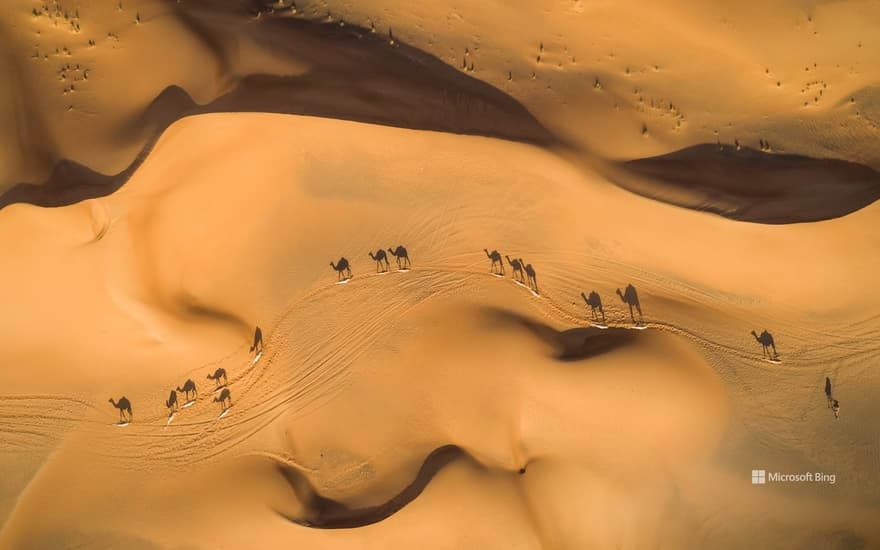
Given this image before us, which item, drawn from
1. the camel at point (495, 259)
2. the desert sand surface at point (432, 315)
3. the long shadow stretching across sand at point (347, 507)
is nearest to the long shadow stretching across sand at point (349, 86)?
the desert sand surface at point (432, 315)

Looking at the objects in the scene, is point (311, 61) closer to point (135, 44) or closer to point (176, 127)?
point (176, 127)

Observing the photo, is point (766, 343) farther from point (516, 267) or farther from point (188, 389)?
point (188, 389)

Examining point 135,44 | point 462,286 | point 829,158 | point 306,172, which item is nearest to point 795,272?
point 829,158

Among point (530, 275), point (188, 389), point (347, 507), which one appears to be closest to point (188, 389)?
point (188, 389)

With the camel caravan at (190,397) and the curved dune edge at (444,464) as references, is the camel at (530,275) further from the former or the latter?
the camel caravan at (190,397)

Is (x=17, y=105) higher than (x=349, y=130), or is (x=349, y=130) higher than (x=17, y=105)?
(x=17, y=105)
